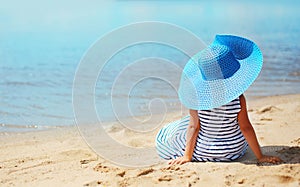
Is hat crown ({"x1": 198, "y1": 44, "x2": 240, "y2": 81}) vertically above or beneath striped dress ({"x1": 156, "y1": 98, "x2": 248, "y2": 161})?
above

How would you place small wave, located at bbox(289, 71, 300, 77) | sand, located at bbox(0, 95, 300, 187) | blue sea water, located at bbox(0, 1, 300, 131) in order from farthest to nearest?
small wave, located at bbox(289, 71, 300, 77)
blue sea water, located at bbox(0, 1, 300, 131)
sand, located at bbox(0, 95, 300, 187)

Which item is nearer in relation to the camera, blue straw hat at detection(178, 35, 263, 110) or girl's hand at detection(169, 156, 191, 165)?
blue straw hat at detection(178, 35, 263, 110)

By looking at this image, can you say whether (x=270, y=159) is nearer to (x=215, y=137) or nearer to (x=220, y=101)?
(x=215, y=137)

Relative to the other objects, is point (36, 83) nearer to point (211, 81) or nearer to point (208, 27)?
point (211, 81)

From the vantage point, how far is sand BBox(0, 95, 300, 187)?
10.1 ft

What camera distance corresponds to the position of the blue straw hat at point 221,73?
10.4 ft

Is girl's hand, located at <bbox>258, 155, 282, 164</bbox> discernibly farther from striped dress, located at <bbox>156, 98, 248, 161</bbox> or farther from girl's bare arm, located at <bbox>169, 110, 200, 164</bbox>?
girl's bare arm, located at <bbox>169, 110, 200, 164</bbox>

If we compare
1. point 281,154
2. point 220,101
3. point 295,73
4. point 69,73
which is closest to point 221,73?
point 220,101

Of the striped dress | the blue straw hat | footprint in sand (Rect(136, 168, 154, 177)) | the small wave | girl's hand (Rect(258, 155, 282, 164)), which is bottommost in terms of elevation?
the small wave

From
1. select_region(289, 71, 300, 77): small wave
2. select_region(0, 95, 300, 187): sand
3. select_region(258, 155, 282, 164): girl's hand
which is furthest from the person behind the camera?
select_region(289, 71, 300, 77): small wave

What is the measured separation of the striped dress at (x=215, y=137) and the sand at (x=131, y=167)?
0.11 metres

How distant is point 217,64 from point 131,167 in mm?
1163

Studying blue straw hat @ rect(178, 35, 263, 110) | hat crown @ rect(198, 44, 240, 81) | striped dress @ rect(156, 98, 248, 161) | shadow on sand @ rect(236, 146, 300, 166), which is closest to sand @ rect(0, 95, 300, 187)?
shadow on sand @ rect(236, 146, 300, 166)

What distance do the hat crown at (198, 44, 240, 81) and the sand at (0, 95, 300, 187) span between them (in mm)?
727
